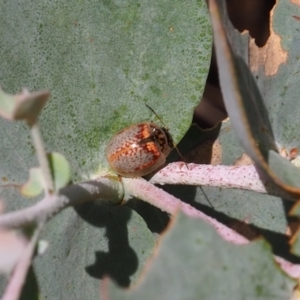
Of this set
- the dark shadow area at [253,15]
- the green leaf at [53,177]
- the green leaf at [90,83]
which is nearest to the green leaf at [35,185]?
the green leaf at [53,177]

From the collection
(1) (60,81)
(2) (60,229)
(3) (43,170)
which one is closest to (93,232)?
(2) (60,229)

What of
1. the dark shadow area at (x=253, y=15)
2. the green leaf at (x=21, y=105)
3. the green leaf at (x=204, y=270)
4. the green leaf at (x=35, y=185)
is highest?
the green leaf at (x=21, y=105)

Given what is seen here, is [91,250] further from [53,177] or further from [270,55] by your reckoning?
[270,55]

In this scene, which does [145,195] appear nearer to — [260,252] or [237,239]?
[237,239]

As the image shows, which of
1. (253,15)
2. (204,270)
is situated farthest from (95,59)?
(253,15)

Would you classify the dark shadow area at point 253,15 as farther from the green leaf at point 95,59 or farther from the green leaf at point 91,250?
the green leaf at point 91,250

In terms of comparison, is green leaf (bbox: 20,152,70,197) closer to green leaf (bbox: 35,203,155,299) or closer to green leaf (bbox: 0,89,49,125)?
green leaf (bbox: 0,89,49,125)
